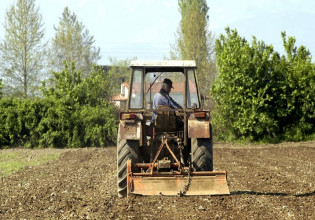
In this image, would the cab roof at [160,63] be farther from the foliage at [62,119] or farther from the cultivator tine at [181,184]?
the foliage at [62,119]

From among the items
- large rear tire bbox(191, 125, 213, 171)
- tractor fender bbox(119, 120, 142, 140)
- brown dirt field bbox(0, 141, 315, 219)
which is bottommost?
brown dirt field bbox(0, 141, 315, 219)

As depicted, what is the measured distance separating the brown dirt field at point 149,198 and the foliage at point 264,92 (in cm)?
848

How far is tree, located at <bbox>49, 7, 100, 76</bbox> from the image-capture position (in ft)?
178

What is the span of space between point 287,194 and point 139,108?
10.1ft

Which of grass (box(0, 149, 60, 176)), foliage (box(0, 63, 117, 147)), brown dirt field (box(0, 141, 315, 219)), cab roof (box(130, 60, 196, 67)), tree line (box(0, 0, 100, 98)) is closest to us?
brown dirt field (box(0, 141, 315, 219))

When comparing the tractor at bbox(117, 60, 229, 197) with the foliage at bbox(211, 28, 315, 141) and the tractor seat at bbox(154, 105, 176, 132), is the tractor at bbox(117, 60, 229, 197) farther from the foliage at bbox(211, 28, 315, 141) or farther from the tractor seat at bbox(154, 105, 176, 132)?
the foliage at bbox(211, 28, 315, 141)

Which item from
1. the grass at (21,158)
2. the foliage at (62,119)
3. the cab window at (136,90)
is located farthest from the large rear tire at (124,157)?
the foliage at (62,119)

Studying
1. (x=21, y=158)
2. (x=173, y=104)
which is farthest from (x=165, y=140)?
(x=21, y=158)

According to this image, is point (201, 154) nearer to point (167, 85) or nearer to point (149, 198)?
point (149, 198)

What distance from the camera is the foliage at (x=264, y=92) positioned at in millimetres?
25297

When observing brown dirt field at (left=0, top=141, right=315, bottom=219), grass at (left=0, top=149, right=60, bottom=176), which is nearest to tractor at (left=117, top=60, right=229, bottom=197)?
brown dirt field at (left=0, top=141, right=315, bottom=219)

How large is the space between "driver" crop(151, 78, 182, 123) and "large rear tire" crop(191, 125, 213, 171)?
0.80m

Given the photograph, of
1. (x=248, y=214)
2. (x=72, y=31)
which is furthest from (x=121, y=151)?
(x=72, y=31)

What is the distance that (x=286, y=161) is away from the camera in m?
17.1
